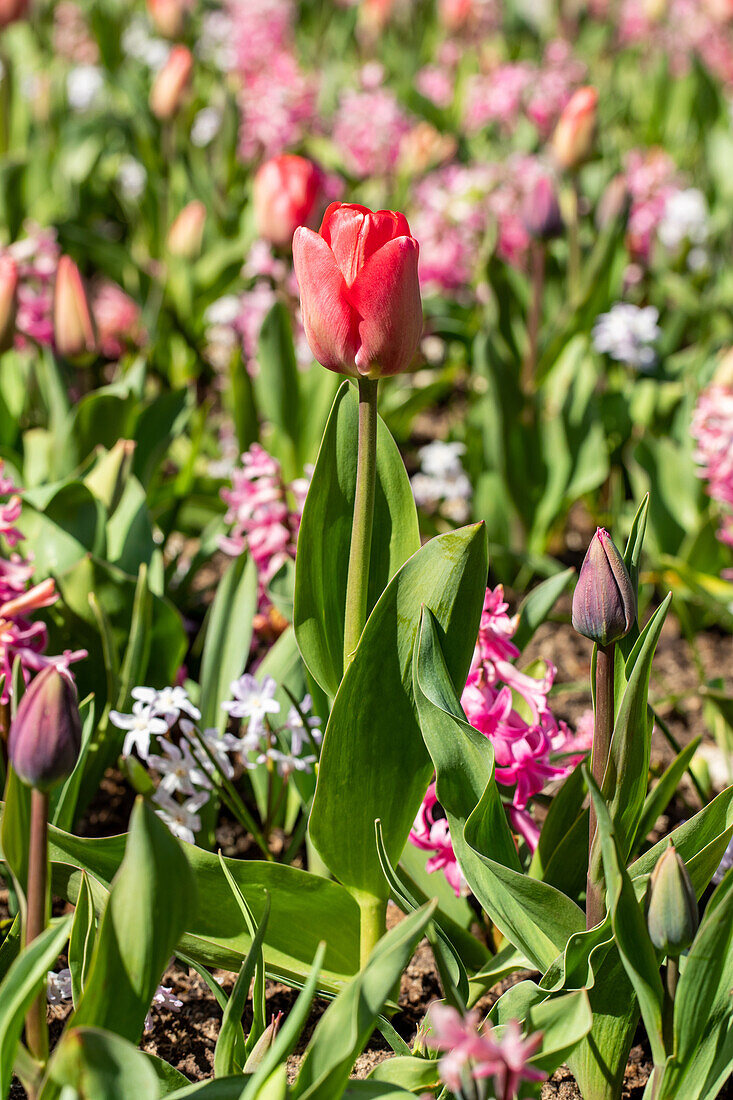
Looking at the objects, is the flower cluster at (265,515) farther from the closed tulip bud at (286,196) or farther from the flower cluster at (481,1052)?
the flower cluster at (481,1052)

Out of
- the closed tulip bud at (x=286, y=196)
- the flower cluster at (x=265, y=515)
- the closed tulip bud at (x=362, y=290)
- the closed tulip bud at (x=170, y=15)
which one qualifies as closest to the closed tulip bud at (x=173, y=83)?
the closed tulip bud at (x=170, y=15)

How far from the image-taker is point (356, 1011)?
0.85 metres

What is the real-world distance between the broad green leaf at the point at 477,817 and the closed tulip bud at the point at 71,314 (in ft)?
3.90

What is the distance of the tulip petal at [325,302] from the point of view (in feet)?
3.27

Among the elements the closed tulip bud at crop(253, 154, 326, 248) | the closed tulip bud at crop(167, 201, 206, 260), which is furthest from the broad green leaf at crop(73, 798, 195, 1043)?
the closed tulip bud at crop(167, 201, 206, 260)

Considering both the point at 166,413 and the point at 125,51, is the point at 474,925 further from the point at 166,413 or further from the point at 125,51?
the point at 125,51

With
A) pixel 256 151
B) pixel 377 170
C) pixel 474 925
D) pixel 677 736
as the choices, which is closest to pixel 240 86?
pixel 256 151

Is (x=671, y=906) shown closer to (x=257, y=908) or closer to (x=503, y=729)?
(x=503, y=729)

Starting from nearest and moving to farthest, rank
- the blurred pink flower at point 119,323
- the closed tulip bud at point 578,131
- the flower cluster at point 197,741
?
the flower cluster at point 197,741 < the closed tulip bud at point 578,131 < the blurred pink flower at point 119,323

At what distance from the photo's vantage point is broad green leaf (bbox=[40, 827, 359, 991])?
1.13m

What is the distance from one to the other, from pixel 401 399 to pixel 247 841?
1372 mm

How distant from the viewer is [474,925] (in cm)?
Result: 149

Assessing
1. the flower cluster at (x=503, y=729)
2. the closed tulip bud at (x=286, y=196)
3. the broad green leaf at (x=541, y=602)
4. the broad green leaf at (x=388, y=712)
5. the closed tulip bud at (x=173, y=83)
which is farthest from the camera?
the closed tulip bud at (x=173, y=83)

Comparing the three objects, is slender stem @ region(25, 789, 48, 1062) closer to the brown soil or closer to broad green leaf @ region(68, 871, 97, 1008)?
broad green leaf @ region(68, 871, 97, 1008)
